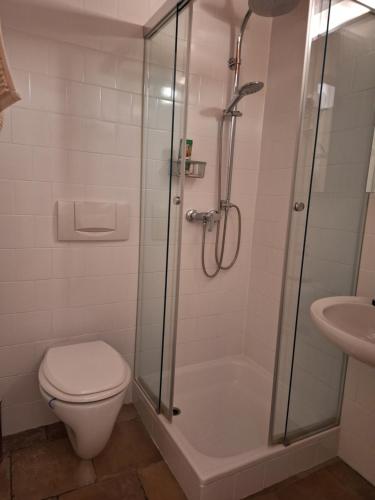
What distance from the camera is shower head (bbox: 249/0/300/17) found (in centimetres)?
153

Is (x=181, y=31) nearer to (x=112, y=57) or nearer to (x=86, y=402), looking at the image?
(x=112, y=57)

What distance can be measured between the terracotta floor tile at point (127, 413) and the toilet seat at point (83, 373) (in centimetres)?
52

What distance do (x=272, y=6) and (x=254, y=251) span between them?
4.55 ft

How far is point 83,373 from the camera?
1.55m

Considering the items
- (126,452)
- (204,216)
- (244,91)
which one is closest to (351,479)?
(126,452)

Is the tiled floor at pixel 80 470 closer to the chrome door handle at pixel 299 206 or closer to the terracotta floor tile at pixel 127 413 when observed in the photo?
the terracotta floor tile at pixel 127 413

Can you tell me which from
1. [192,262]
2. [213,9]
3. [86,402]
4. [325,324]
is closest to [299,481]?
[325,324]

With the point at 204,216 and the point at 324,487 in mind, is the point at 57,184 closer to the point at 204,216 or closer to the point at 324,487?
the point at 204,216

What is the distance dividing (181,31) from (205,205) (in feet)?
3.16

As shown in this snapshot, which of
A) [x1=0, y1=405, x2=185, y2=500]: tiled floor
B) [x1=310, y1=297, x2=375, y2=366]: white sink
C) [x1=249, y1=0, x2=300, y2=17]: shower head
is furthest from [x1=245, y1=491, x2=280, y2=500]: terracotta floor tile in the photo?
[x1=249, y1=0, x2=300, y2=17]: shower head

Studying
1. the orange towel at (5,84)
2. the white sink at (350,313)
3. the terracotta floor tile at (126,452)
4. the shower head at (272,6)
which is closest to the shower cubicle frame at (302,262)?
the white sink at (350,313)

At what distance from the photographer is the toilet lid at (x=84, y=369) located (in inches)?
57.6

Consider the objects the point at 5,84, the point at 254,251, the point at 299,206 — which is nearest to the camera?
the point at 5,84

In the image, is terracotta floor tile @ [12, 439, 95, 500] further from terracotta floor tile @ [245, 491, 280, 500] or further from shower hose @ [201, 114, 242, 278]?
shower hose @ [201, 114, 242, 278]
